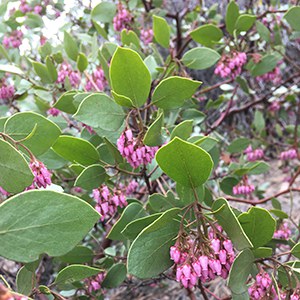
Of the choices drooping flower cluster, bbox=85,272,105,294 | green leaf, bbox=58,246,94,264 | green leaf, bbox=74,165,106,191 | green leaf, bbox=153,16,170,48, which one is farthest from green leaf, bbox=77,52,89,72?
drooping flower cluster, bbox=85,272,105,294

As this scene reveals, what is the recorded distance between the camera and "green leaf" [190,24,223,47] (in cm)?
182

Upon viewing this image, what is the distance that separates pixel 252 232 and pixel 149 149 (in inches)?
13.4

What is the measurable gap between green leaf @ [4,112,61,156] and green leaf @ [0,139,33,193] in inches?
A: 5.3

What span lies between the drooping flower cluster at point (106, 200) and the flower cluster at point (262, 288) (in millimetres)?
470

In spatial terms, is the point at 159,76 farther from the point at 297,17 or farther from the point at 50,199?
the point at 50,199

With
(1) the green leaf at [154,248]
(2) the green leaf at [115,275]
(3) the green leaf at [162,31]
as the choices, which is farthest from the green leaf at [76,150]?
(3) the green leaf at [162,31]

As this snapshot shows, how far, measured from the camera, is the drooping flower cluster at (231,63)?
1939 millimetres

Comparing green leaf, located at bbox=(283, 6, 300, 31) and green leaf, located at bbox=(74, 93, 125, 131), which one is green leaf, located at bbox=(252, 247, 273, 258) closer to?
green leaf, located at bbox=(74, 93, 125, 131)

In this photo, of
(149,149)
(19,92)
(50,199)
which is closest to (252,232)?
(149,149)

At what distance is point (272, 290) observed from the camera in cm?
108

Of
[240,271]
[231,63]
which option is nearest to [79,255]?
[240,271]

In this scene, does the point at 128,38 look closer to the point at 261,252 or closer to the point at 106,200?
the point at 106,200

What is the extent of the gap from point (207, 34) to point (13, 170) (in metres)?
1.22

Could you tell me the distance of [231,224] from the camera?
2.96 feet
